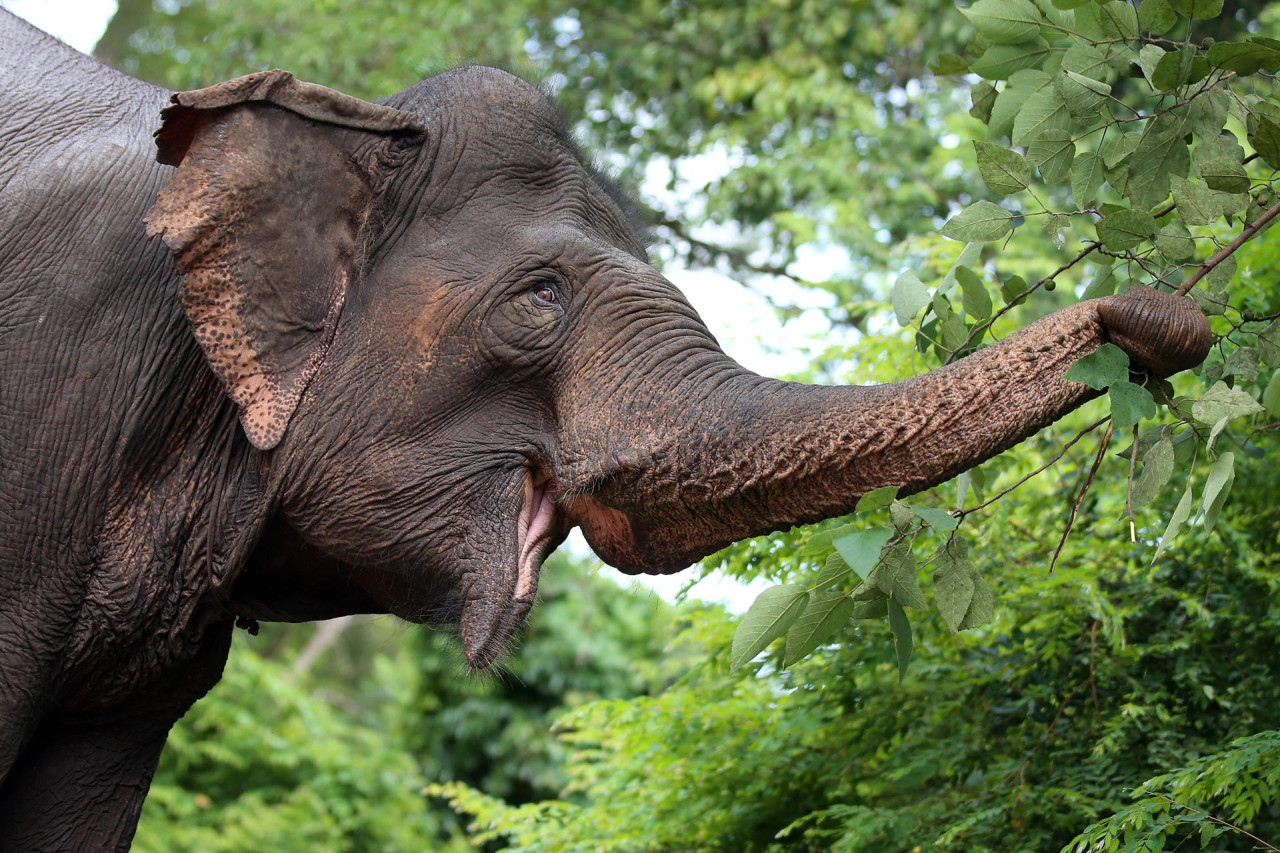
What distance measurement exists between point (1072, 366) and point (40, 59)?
2.45 m

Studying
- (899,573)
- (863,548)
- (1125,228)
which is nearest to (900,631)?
(899,573)

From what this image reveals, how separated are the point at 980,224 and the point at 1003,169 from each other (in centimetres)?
13

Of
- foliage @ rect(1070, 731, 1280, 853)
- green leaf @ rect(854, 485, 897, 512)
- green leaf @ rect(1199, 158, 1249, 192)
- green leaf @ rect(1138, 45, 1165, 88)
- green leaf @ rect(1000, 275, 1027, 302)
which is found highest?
green leaf @ rect(1138, 45, 1165, 88)

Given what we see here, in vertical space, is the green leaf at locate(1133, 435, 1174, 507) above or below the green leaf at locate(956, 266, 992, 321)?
below

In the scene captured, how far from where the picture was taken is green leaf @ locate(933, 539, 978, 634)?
113 inches

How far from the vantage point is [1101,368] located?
100 inches

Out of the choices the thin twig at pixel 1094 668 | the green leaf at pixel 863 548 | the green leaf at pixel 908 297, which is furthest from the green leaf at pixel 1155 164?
the thin twig at pixel 1094 668

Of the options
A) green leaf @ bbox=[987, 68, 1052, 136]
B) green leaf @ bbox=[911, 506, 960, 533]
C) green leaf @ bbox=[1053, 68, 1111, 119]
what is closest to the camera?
green leaf @ bbox=[911, 506, 960, 533]

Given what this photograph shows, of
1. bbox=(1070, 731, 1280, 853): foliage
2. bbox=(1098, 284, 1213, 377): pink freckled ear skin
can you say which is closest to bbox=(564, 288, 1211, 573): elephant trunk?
bbox=(1098, 284, 1213, 377): pink freckled ear skin

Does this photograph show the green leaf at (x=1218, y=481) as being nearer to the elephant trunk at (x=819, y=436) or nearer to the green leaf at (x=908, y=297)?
the elephant trunk at (x=819, y=436)

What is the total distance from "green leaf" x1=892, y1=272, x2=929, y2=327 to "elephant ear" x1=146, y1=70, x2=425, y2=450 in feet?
3.97

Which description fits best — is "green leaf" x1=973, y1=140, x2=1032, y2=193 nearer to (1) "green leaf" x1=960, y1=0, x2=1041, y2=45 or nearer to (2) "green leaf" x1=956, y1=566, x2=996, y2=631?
(1) "green leaf" x1=960, y1=0, x2=1041, y2=45

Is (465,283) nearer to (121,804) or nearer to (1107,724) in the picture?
(121,804)

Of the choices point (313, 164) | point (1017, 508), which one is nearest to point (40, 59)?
point (313, 164)
